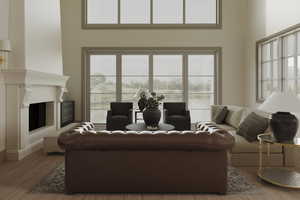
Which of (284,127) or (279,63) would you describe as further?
(279,63)

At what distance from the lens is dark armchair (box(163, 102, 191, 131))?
6199mm

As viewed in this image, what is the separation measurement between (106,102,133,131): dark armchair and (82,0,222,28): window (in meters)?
2.40

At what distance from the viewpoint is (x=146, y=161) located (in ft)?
9.34

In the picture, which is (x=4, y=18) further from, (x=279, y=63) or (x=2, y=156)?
(x=279, y=63)

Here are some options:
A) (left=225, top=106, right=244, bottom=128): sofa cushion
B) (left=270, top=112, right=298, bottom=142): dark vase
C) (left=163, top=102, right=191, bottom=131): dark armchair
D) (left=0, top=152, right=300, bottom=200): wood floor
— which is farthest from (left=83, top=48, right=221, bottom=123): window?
(left=270, top=112, right=298, bottom=142): dark vase

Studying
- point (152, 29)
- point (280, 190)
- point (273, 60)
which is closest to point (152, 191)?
point (280, 190)

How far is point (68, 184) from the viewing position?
114 inches

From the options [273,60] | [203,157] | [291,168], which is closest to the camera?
[203,157]

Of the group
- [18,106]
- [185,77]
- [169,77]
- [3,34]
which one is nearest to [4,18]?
[3,34]

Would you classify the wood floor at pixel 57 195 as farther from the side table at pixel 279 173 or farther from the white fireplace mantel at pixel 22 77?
the white fireplace mantel at pixel 22 77

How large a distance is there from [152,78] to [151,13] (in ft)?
6.07

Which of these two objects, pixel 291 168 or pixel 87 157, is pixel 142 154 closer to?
pixel 87 157

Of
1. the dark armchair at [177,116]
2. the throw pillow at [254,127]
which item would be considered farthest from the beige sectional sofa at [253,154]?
the dark armchair at [177,116]

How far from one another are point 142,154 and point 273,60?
4450mm
